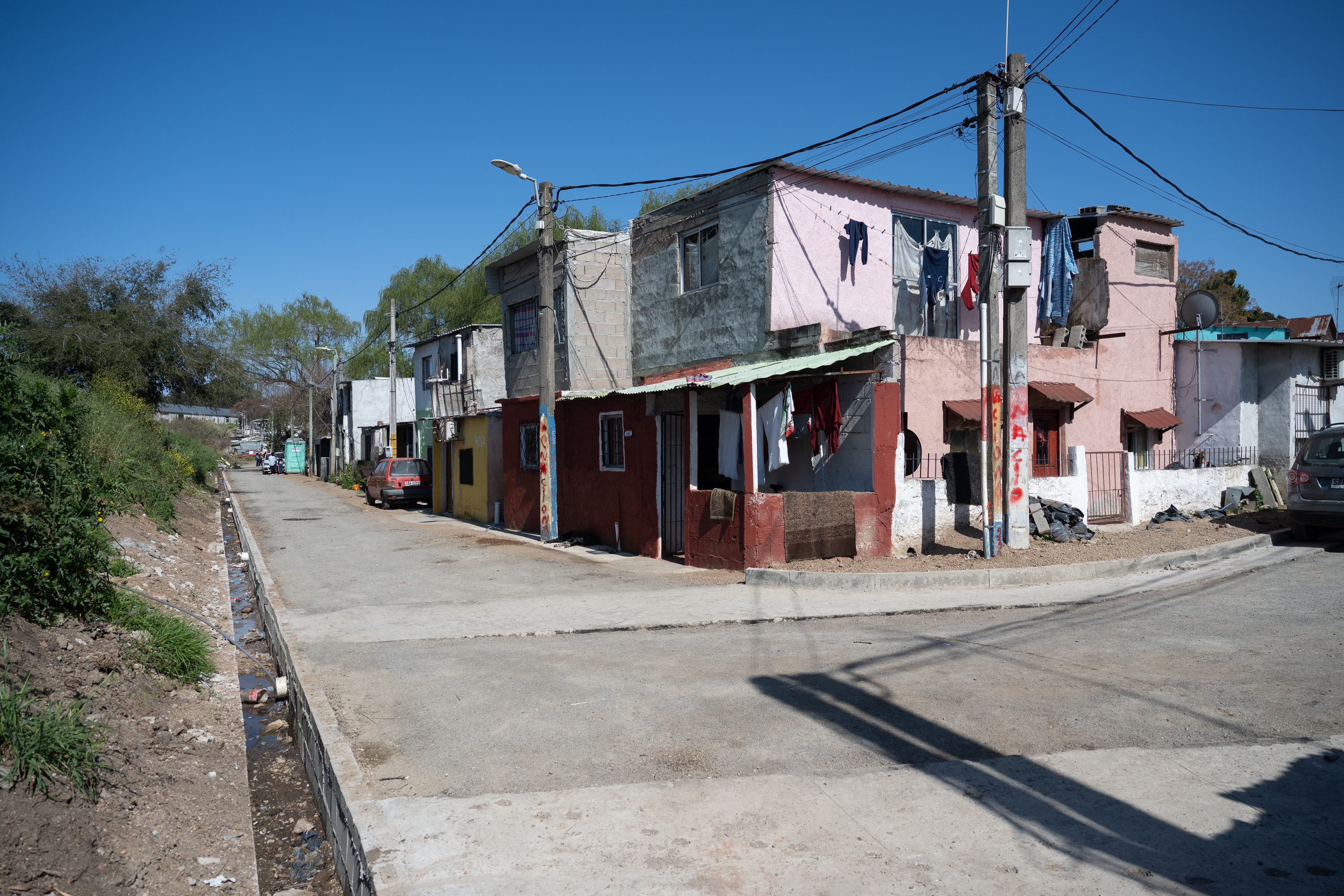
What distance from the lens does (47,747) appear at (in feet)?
14.8

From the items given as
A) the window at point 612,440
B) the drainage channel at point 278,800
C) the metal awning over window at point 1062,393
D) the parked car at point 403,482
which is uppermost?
the metal awning over window at point 1062,393

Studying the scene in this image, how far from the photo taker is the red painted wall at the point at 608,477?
15.1 metres

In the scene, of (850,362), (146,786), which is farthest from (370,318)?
(146,786)

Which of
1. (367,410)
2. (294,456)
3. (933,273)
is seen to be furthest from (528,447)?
(294,456)

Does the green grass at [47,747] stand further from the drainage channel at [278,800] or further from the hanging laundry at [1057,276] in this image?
the hanging laundry at [1057,276]

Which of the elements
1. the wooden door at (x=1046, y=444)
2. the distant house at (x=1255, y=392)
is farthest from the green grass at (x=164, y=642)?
the distant house at (x=1255, y=392)

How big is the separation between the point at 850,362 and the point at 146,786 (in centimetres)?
1105

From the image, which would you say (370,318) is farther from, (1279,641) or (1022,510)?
(1279,641)

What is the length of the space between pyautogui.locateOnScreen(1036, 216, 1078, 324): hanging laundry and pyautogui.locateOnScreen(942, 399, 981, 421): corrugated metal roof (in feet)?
14.2

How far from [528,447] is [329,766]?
15764 mm

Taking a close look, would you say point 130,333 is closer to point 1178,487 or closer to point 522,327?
point 522,327

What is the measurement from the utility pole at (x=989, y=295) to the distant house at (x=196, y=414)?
27.4 metres

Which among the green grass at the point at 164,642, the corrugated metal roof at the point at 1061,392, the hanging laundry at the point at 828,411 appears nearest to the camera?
the green grass at the point at 164,642

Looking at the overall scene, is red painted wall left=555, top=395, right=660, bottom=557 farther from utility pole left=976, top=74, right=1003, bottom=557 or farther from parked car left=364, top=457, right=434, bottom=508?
parked car left=364, top=457, right=434, bottom=508
